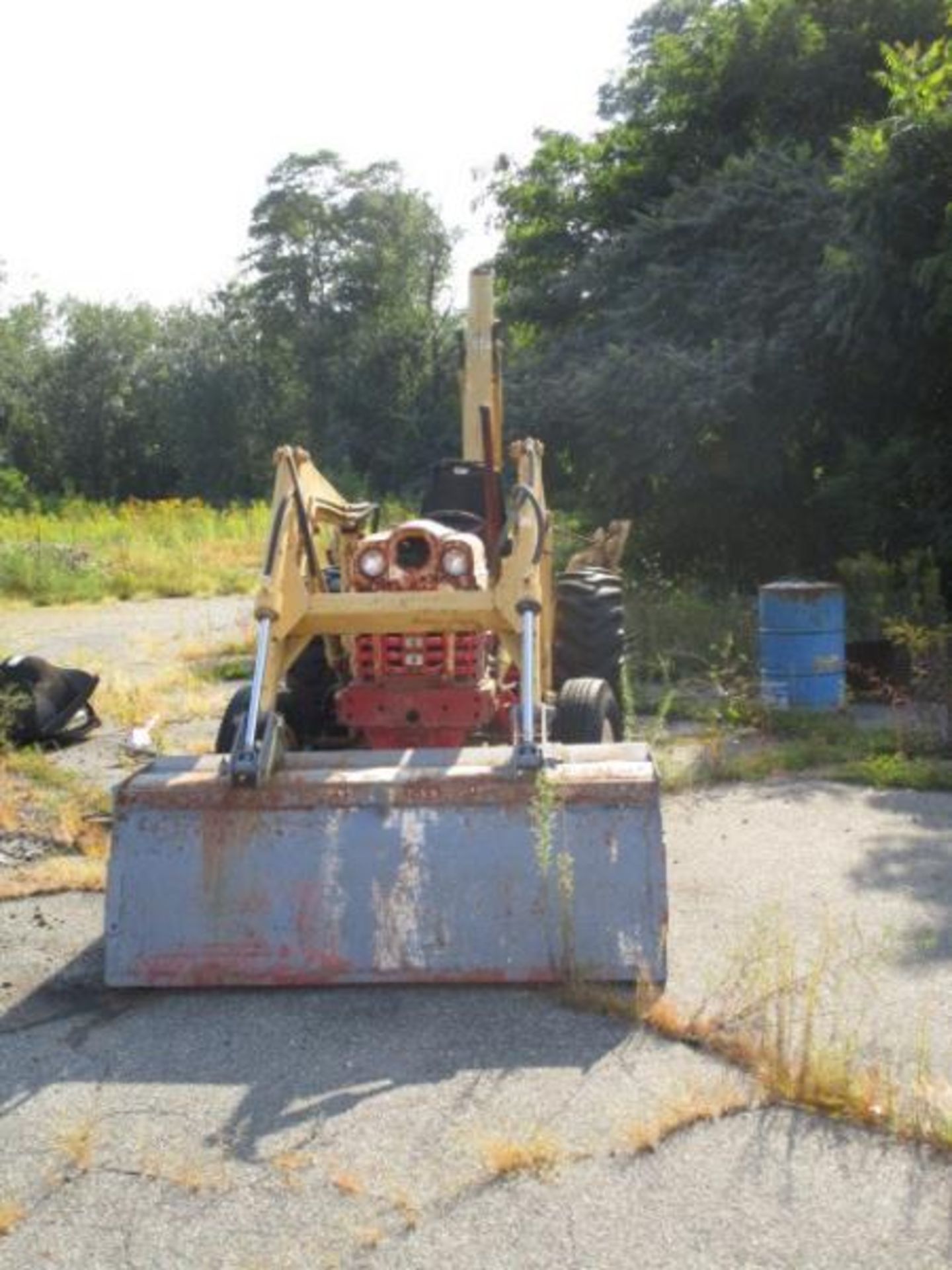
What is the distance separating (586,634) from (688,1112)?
5183mm

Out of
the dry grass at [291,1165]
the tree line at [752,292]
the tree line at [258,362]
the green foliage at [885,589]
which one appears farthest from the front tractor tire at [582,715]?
the tree line at [258,362]

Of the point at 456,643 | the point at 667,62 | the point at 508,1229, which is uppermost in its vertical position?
the point at 667,62

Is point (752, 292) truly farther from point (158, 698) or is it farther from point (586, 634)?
point (586, 634)

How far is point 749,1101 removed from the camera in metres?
4.76

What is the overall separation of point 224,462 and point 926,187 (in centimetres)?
4069

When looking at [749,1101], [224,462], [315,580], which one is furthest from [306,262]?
[749,1101]

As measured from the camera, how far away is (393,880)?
19.1 ft

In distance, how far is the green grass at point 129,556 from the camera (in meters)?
24.6

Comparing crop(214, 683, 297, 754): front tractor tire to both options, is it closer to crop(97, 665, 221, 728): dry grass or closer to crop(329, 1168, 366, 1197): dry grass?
crop(329, 1168, 366, 1197): dry grass

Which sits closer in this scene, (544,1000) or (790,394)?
(544,1000)

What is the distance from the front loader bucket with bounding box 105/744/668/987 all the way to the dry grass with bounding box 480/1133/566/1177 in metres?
1.24

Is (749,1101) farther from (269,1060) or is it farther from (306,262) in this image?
(306,262)

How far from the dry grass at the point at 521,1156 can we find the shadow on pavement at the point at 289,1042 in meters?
0.53

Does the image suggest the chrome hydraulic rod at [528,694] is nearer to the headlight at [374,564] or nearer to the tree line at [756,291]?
the headlight at [374,564]
